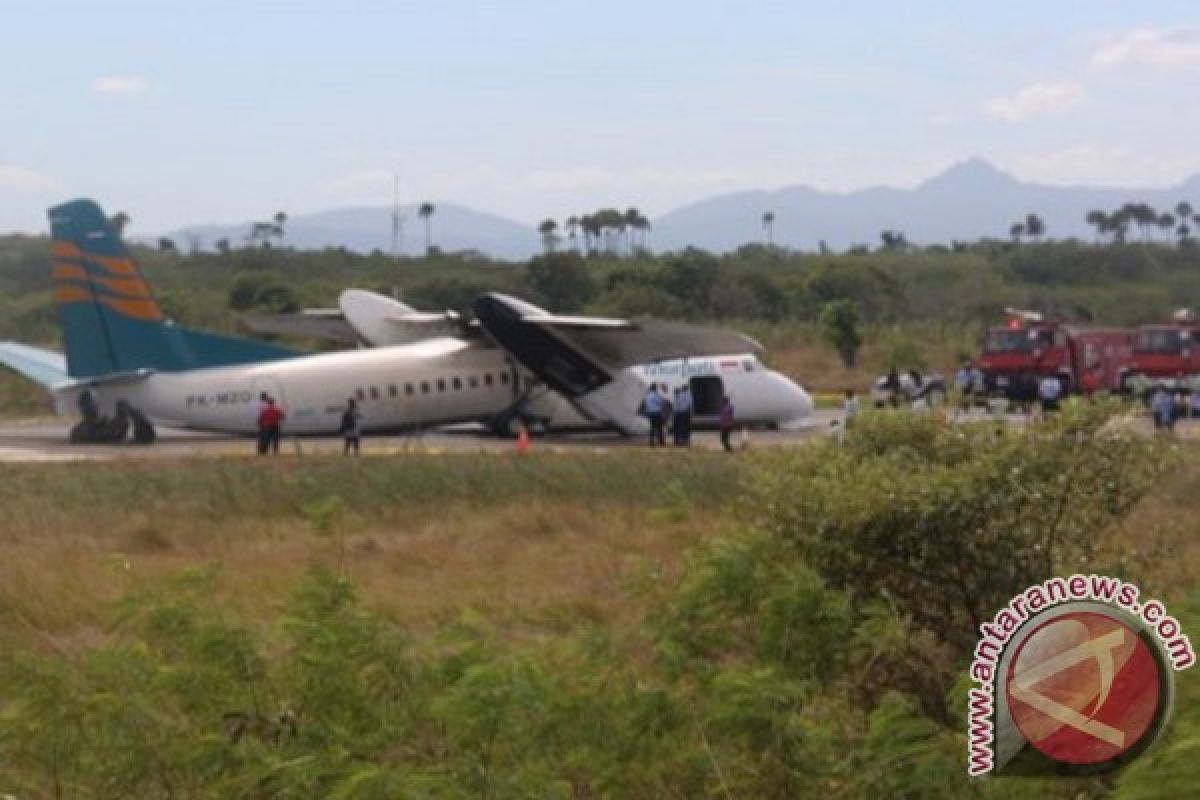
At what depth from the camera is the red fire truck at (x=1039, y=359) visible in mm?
49250

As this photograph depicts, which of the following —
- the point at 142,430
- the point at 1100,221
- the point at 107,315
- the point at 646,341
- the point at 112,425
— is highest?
the point at 1100,221

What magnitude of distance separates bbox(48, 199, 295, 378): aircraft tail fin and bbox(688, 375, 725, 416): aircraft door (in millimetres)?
9050

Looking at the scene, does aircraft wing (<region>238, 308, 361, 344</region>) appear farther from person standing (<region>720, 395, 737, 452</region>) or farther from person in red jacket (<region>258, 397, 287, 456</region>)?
person standing (<region>720, 395, 737, 452</region>)

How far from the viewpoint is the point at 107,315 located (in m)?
36.0

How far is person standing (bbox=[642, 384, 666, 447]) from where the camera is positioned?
121 feet

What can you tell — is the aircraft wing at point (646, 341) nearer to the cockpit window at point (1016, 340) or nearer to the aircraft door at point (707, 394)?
the aircraft door at point (707, 394)

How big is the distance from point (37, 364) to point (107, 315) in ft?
18.1

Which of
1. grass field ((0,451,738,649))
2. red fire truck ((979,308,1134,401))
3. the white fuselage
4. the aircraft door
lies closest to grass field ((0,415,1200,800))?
grass field ((0,451,738,649))

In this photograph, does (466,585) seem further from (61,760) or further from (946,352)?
(946,352)

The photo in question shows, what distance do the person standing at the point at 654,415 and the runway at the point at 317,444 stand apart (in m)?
0.44

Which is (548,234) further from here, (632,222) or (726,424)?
(726,424)

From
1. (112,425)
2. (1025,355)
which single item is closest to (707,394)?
(112,425)

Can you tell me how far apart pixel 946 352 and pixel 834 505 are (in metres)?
51.1

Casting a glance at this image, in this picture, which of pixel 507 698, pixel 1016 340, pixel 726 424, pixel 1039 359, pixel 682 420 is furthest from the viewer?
pixel 1016 340
